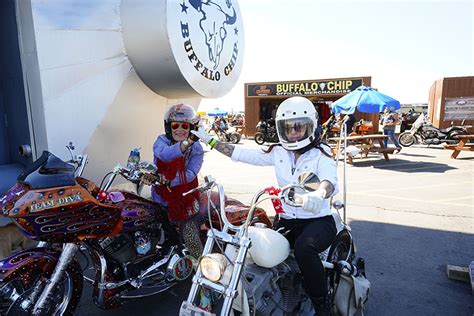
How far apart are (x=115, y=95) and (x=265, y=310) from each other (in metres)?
2.70

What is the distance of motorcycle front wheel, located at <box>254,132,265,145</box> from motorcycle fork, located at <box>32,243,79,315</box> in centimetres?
1636

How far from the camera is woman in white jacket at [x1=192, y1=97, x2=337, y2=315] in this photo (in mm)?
2244

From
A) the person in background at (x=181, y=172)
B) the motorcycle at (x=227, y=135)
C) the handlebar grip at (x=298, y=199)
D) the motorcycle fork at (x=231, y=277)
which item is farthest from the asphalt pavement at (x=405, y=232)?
the motorcycle at (x=227, y=135)

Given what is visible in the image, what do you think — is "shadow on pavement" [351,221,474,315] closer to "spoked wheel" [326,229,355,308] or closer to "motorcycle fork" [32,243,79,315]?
"spoked wheel" [326,229,355,308]

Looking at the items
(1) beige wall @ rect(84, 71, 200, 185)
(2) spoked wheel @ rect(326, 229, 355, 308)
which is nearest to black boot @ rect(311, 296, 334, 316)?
(2) spoked wheel @ rect(326, 229, 355, 308)

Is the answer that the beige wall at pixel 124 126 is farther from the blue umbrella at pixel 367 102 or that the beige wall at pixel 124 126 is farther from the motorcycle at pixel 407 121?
the motorcycle at pixel 407 121

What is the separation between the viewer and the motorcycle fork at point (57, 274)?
2141mm

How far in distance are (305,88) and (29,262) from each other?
65.4ft

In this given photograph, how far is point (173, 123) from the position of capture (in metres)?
2.93

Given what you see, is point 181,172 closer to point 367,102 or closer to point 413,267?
point 413,267

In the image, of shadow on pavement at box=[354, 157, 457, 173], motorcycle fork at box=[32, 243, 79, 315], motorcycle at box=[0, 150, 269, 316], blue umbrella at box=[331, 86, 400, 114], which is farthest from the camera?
blue umbrella at box=[331, 86, 400, 114]

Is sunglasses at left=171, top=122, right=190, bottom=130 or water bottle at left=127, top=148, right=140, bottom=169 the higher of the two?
sunglasses at left=171, top=122, right=190, bottom=130

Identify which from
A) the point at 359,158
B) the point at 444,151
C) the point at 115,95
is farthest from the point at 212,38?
the point at 444,151

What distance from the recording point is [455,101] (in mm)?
16328
